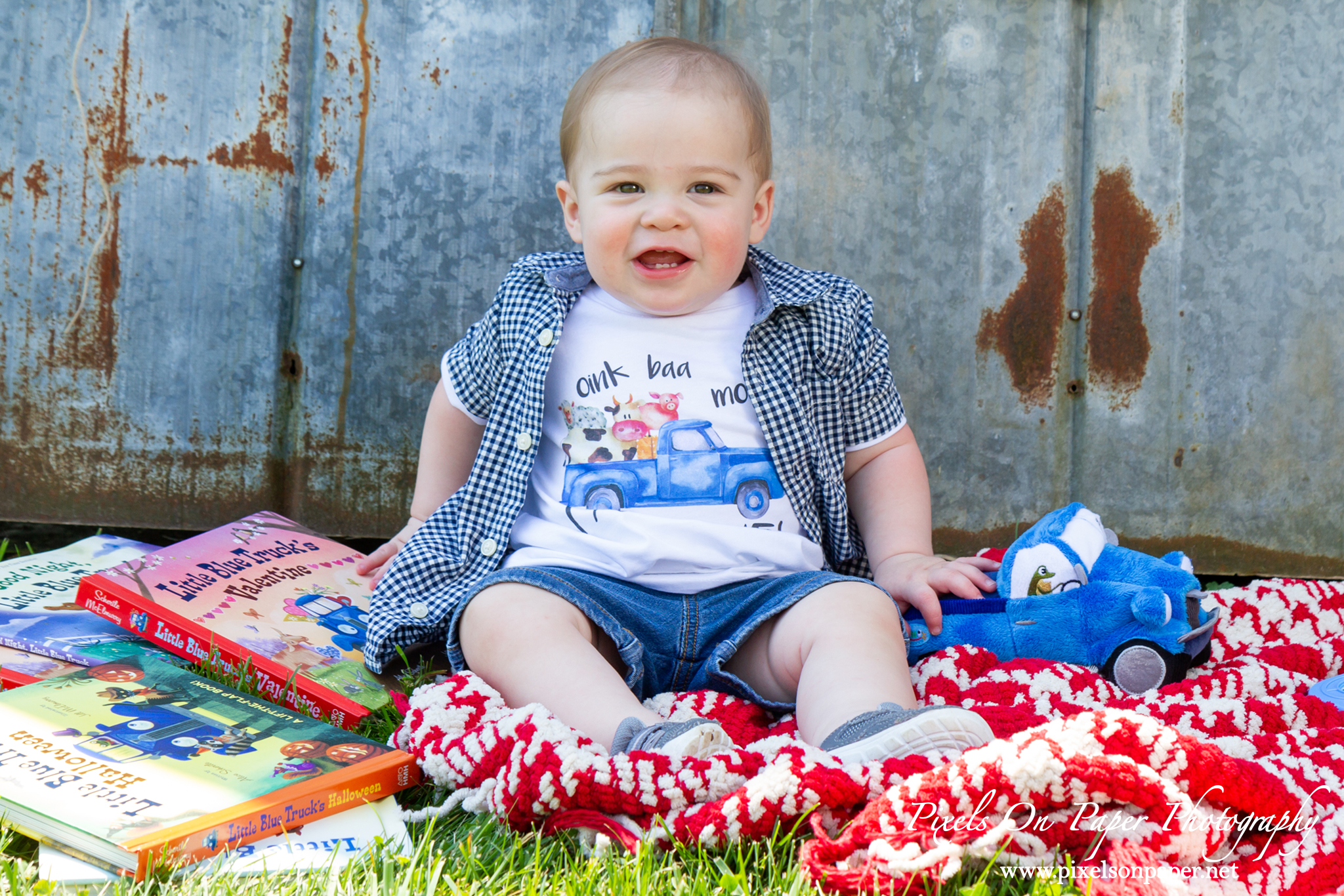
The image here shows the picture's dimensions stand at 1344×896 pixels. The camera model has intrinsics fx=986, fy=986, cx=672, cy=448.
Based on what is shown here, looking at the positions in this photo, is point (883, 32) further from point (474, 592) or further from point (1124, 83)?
point (474, 592)

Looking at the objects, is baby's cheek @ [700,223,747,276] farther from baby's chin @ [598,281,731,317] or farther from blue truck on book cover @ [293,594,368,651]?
blue truck on book cover @ [293,594,368,651]

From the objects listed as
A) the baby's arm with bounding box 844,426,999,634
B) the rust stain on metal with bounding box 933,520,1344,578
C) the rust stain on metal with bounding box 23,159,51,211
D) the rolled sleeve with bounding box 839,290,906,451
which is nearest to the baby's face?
the rolled sleeve with bounding box 839,290,906,451

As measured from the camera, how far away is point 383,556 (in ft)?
5.19

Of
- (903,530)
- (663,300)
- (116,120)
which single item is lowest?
(903,530)

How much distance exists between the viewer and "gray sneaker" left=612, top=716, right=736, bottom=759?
90 cm

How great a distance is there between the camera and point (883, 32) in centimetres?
195

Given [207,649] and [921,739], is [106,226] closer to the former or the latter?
[207,649]

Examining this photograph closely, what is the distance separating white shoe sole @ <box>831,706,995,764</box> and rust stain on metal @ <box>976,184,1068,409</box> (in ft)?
4.10

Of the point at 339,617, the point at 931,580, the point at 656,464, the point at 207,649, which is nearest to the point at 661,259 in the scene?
the point at 656,464

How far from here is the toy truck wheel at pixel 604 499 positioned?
1.36 meters

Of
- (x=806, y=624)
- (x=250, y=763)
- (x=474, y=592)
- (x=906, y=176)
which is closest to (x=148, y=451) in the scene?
(x=474, y=592)

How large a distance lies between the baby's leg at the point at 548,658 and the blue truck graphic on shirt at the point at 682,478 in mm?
204

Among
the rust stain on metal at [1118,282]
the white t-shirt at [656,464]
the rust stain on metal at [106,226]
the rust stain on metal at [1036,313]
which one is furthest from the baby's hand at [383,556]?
the rust stain on metal at [1118,282]

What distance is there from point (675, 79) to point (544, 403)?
1.59ft
